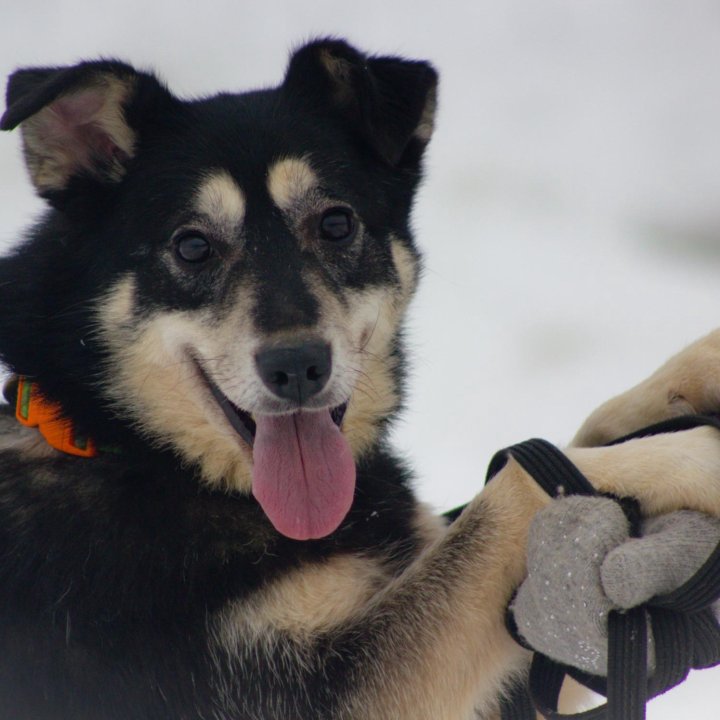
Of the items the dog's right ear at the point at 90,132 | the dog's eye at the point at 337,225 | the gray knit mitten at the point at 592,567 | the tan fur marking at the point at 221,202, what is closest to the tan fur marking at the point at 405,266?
the dog's eye at the point at 337,225

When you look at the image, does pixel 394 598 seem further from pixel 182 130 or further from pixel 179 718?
pixel 182 130

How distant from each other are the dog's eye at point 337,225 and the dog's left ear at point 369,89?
196mm

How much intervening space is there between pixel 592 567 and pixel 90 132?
4.64ft

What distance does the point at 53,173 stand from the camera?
2.30 metres

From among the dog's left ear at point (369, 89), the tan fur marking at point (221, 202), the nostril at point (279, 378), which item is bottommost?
the nostril at point (279, 378)

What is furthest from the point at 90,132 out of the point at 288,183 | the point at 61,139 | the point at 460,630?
the point at 460,630

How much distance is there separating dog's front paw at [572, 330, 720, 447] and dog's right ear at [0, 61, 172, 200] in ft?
4.10

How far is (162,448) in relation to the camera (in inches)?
89.4

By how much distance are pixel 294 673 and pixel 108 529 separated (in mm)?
469

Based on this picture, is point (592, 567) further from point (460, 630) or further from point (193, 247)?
point (193, 247)

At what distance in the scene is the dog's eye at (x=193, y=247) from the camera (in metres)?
2.23

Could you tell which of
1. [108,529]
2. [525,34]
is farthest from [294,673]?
[525,34]

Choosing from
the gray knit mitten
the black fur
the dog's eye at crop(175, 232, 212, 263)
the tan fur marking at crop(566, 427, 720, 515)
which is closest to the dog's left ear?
the black fur

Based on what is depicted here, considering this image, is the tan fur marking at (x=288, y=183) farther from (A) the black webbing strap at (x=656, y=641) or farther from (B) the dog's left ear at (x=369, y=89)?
(A) the black webbing strap at (x=656, y=641)
